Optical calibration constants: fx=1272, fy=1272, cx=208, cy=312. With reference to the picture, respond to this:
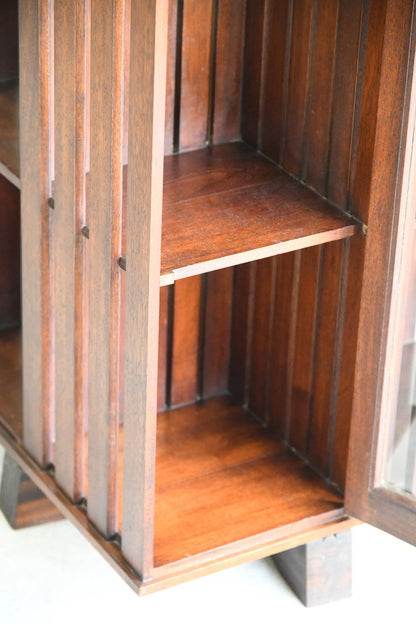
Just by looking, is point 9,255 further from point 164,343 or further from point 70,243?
point 70,243

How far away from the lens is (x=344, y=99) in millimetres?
1602

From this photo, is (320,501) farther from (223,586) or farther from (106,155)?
(106,155)

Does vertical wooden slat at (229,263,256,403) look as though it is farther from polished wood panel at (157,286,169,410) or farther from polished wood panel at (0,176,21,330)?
polished wood panel at (0,176,21,330)

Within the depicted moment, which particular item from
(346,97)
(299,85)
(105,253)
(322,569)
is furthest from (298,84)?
(322,569)

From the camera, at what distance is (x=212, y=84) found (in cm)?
178

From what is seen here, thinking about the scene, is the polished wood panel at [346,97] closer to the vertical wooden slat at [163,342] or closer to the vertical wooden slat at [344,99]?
the vertical wooden slat at [344,99]

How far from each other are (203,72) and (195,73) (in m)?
0.01

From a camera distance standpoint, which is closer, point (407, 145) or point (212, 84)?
point (407, 145)

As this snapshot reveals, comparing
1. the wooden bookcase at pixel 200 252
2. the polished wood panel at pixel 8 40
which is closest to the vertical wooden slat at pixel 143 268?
→ the wooden bookcase at pixel 200 252

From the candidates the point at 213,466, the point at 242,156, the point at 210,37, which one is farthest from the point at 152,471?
the point at 210,37

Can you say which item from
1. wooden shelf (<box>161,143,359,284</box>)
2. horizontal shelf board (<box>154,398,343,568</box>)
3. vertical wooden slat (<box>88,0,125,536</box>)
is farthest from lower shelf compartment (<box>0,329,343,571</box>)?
wooden shelf (<box>161,143,359,284</box>)

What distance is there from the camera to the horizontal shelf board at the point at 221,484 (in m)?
1.73

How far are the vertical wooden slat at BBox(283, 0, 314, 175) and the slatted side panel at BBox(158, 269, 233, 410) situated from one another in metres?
0.27

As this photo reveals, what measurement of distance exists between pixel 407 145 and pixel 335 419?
1.48 ft
